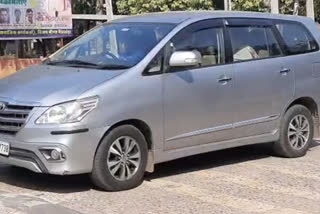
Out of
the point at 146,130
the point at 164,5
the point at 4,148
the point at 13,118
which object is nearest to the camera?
the point at 13,118

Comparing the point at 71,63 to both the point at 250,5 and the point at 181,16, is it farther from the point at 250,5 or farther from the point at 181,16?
the point at 250,5

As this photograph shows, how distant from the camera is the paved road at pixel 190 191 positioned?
6.06m

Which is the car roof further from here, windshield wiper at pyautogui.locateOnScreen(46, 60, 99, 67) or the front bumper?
the front bumper

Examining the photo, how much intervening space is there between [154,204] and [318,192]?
5.73ft

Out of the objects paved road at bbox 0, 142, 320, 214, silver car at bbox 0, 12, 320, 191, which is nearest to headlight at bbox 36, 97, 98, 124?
silver car at bbox 0, 12, 320, 191

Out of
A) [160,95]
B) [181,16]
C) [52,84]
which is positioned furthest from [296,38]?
[52,84]

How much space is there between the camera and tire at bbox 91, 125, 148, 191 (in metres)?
6.43

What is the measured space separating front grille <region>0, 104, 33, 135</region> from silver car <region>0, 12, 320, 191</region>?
0.04ft

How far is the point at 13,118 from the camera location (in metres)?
6.37

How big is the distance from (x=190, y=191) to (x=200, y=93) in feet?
3.70

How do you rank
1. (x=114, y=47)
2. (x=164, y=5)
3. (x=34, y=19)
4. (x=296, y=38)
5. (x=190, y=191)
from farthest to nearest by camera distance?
1. (x=164, y=5)
2. (x=34, y=19)
3. (x=296, y=38)
4. (x=114, y=47)
5. (x=190, y=191)

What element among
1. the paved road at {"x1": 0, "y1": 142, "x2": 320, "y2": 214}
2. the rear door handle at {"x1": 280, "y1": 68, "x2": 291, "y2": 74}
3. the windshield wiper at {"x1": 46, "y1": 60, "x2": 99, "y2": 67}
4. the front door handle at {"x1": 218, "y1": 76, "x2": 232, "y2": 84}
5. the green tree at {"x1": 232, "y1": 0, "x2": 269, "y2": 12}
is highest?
the green tree at {"x1": 232, "y1": 0, "x2": 269, "y2": 12}

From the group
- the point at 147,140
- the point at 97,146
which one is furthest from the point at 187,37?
the point at 97,146

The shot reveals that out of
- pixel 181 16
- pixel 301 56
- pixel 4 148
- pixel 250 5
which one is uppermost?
pixel 250 5
